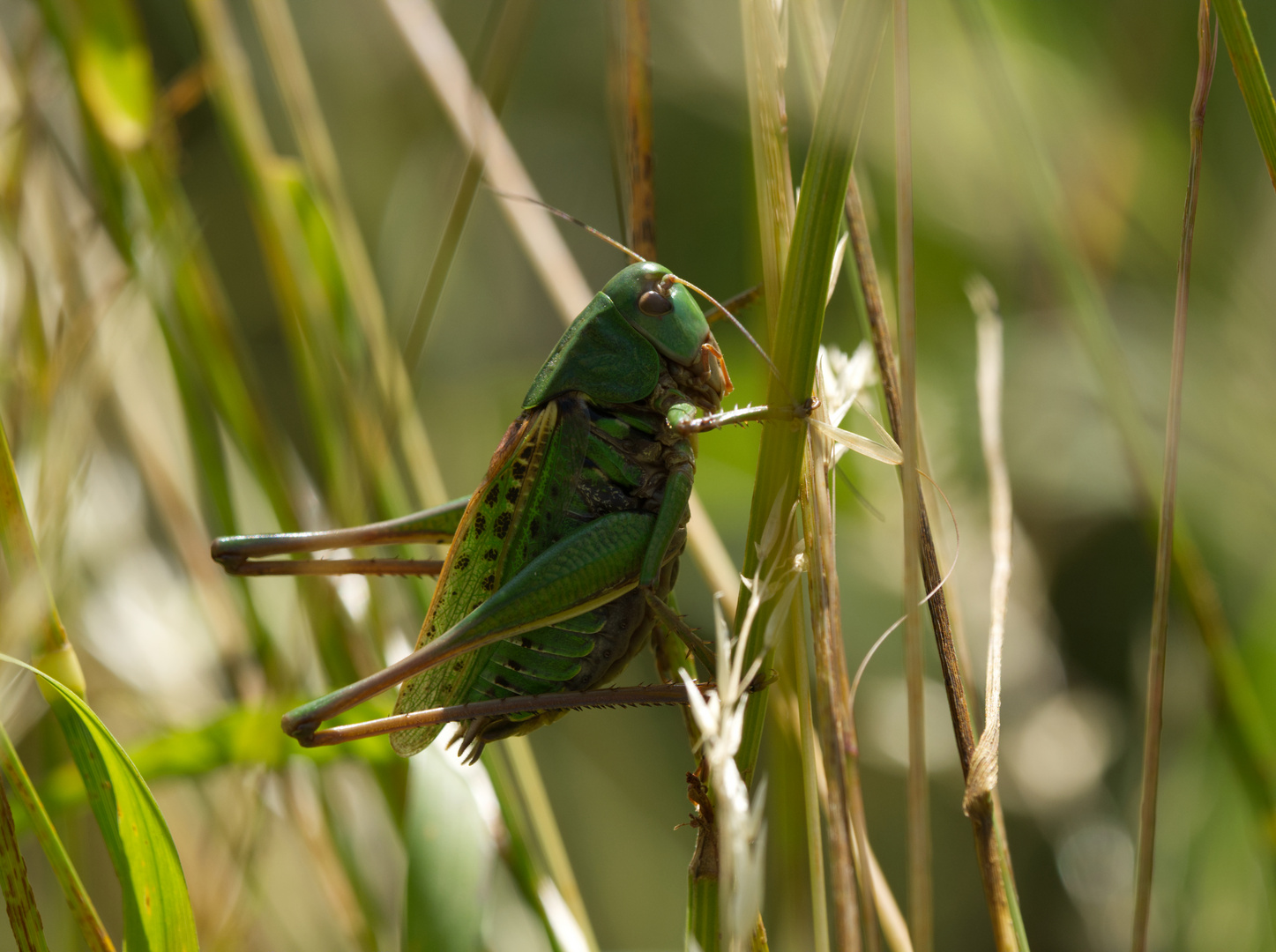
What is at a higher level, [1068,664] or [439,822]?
[439,822]

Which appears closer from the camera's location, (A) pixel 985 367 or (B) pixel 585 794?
(A) pixel 985 367

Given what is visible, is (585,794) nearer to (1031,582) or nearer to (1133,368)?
(1031,582)

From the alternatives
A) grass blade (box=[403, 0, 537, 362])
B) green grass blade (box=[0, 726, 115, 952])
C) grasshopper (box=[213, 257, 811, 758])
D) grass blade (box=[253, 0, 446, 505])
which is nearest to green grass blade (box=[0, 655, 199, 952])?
green grass blade (box=[0, 726, 115, 952])

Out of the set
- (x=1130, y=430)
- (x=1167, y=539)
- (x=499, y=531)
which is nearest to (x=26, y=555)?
(x=499, y=531)

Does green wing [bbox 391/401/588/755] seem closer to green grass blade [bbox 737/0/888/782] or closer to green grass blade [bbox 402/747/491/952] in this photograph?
green grass blade [bbox 402/747/491/952]

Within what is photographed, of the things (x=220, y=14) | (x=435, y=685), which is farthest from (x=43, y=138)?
(x=435, y=685)

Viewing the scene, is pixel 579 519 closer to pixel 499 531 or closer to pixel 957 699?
pixel 499 531

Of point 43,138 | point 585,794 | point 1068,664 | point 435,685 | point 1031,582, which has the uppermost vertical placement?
point 43,138
